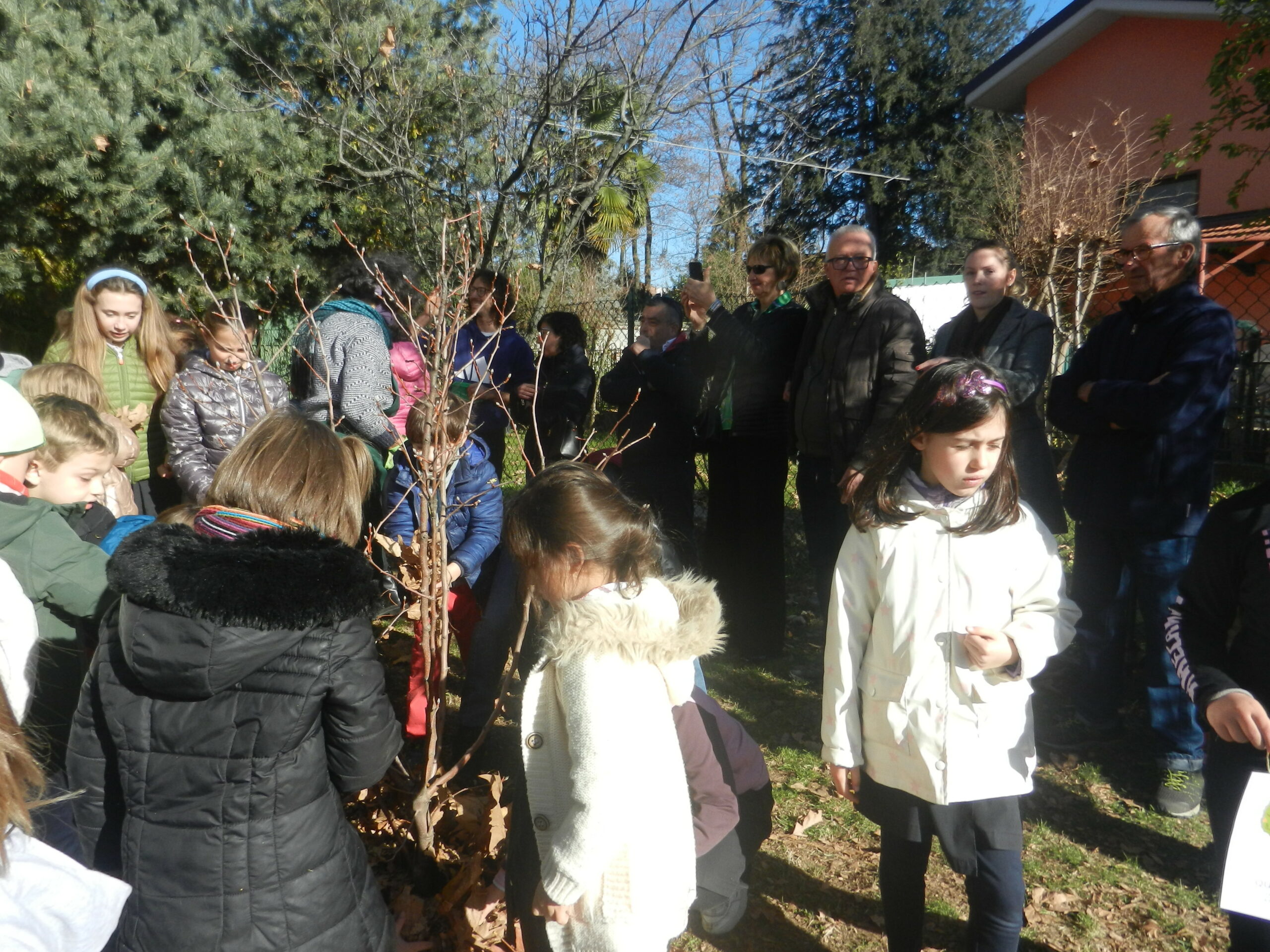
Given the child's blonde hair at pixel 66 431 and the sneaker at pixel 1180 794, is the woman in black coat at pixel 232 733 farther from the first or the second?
the sneaker at pixel 1180 794

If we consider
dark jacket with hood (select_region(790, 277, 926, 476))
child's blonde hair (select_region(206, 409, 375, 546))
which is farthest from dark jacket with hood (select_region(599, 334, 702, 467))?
child's blonde hair (select_region(206, 409, 375, 546))

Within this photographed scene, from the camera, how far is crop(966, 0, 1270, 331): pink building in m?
9.71

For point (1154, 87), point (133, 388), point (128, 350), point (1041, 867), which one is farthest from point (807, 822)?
point (1154, 87)

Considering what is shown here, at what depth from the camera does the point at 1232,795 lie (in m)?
1.78

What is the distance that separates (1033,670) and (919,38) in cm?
2648

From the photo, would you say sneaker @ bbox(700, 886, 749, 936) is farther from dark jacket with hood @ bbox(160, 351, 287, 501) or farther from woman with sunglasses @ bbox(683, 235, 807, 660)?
dark jacket with hood @ bbox(160, 351, 287, 501)

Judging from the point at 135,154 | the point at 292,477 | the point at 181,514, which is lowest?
the point at 181,514

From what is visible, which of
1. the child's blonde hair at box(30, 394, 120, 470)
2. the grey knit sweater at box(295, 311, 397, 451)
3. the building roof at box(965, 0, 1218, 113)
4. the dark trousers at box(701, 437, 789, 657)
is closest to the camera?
the child's blonde hair at box(30, 394, 120, 470)

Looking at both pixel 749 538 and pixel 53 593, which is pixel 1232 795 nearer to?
pixel 749 538

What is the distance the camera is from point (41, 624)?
2201 mm

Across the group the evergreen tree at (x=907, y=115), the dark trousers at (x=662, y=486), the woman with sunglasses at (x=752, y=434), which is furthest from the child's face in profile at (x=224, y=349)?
the evergreen tree at (x=907, y=115)

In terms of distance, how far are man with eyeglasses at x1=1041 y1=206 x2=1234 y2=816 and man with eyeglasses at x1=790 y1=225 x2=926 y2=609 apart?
677 millimetres

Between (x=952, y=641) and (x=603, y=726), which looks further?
(x=952, y=641)

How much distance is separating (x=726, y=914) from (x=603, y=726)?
754mm
